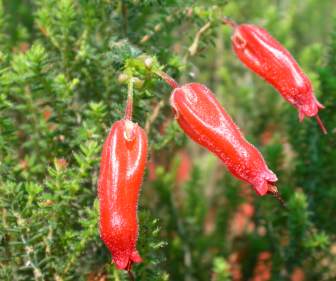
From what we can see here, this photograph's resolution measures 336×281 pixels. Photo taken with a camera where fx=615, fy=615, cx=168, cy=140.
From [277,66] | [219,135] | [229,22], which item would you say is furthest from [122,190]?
[229,22]

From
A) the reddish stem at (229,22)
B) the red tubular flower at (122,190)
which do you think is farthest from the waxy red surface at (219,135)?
the reddish stem at (229,22)

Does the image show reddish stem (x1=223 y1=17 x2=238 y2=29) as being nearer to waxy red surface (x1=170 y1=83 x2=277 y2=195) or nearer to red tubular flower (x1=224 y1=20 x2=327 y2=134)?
red tubular flower (x1=224 y1=20 x2=327 y2=134)

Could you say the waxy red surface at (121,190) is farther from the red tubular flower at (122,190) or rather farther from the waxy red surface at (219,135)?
the waxy red surface at (219,135)

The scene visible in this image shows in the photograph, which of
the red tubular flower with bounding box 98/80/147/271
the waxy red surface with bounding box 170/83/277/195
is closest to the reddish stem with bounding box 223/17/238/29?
the waxy red surface with bounding box 170/83/277/195

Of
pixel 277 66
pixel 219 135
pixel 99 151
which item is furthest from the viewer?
pixel 99 151

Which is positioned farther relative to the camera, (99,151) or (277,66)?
(99,151)

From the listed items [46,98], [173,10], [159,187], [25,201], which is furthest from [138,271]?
[159,187]

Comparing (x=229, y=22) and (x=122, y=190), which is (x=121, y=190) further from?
(x=229, y=22)
